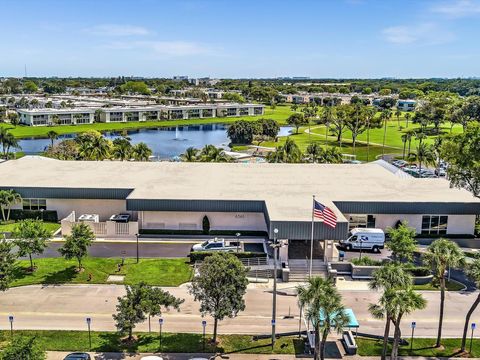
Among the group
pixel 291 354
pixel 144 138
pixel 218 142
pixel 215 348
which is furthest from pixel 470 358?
pixel 144 138

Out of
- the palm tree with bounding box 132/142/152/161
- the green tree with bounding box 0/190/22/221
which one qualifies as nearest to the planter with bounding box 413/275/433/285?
Answer: the green tree with bounding box 0/190/22/221

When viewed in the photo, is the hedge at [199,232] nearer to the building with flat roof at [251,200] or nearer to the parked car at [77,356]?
the building with flat roof at [251,200]

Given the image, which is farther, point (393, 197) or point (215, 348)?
point (393, 197)

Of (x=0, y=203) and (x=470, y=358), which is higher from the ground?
(x=0, y=203)

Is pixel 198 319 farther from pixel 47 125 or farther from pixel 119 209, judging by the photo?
pixel 47 125

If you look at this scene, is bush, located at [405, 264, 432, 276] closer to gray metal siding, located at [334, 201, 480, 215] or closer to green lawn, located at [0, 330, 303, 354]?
gray metal siding, located at [334, 201, 480, 215]
